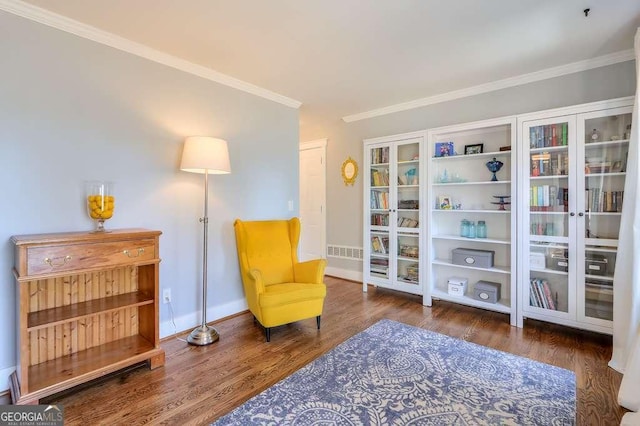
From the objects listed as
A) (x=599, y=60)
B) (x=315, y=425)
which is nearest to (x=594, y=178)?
(x=599, y=60)

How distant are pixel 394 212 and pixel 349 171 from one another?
107 cm

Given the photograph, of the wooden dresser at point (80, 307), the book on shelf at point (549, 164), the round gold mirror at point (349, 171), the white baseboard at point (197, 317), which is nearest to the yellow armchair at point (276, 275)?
the white baseboard at point (197, 317)

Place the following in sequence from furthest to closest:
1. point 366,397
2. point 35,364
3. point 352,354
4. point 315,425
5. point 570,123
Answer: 1. point 570,123
2. point 352,354
3. point 35,364
4. point 366,397
5. point 315,425

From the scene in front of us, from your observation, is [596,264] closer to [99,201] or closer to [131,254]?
[131,254]

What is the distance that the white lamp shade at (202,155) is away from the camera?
2.52 meters

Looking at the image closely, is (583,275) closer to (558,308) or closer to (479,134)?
(558,308)

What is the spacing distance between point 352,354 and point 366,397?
1.74ft

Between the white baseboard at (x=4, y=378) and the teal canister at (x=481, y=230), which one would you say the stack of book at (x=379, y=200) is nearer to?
the teal canister at (x=481, y=230)

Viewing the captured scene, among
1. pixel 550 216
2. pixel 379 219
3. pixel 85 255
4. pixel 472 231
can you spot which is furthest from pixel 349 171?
pixel 85 255

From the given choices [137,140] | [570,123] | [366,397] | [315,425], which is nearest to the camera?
[315,425]

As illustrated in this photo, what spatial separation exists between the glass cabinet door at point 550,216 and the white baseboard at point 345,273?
2147 millimetres

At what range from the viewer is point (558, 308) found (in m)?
2.82

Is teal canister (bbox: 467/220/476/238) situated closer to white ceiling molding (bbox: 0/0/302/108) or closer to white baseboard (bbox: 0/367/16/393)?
white ceiling molding (bbox: 0/0/302/108)

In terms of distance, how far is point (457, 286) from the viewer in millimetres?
3436
